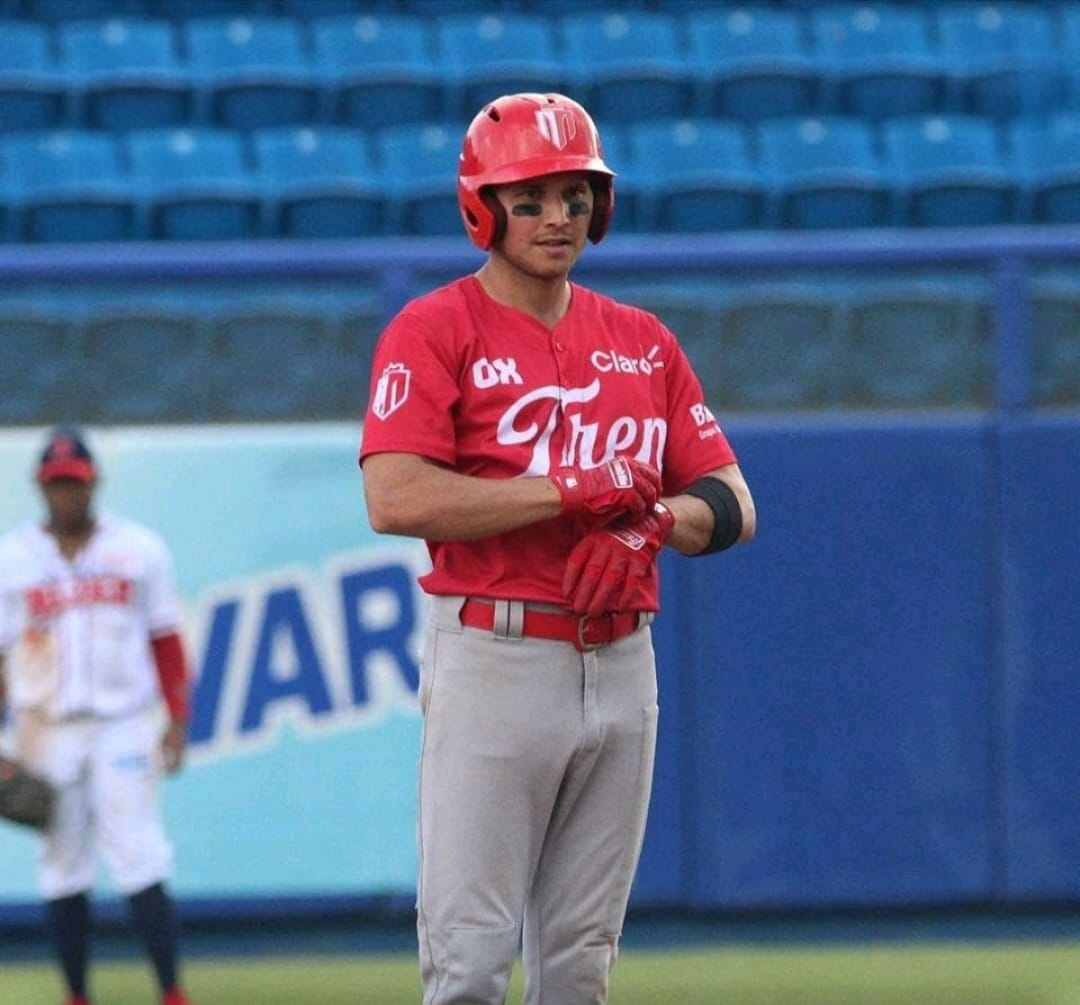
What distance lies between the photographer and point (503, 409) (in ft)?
10.5

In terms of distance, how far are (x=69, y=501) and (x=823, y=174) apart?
401 cm

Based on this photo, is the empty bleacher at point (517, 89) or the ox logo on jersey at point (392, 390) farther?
the empty bleacher at point (517, 89)

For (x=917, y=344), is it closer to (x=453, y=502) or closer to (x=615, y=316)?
(x=615, y=316)

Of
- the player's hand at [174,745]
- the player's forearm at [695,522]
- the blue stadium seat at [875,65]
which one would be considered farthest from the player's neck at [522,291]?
the blue stadium seat at [875,65]

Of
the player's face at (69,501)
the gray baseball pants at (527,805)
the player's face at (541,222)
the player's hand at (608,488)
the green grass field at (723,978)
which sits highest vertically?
the player's face at (541,222)

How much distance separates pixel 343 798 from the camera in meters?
6.06

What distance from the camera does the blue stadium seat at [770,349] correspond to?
19.8ft

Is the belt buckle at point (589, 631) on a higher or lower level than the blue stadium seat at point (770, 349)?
lower

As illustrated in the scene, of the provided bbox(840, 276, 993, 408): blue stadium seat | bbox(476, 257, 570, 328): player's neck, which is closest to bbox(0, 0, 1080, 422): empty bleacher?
bbox(840, 276, 993, 408): blue stadium seat

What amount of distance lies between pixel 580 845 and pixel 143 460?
3031mm

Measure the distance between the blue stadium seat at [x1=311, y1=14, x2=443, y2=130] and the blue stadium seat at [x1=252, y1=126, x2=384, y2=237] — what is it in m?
0.48

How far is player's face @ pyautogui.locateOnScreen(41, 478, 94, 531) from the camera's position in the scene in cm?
518

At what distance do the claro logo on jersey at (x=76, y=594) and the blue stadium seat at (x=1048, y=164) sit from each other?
14.6ft

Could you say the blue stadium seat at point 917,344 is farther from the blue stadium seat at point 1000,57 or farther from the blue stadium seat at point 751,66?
the blue stadium seat at point 1000,57
